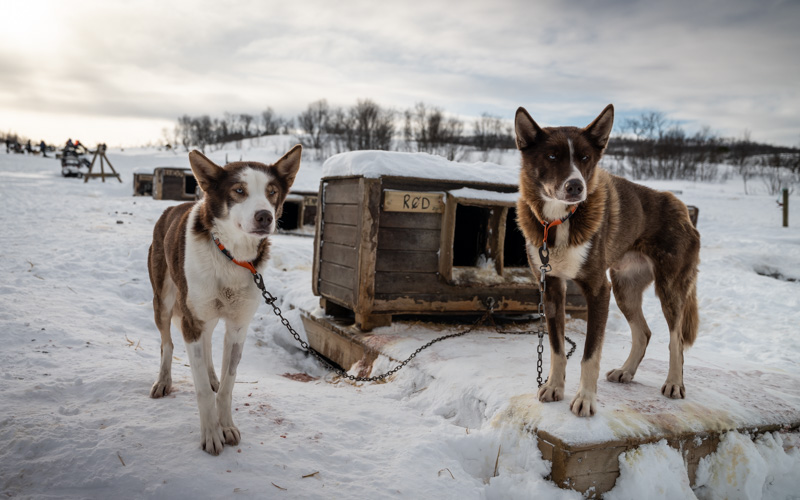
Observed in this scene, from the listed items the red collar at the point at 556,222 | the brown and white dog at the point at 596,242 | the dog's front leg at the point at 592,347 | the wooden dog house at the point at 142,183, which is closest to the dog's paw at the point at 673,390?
the brown and white dog at the point at 596,242

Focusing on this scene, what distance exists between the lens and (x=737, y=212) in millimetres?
19188

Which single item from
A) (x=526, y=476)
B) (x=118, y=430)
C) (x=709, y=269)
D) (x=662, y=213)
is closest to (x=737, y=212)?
(x=709, y=269)

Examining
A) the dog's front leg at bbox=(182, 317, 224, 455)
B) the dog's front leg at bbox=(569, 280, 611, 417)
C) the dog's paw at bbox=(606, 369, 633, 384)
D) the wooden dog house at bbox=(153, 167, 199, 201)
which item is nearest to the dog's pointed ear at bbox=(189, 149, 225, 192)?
the dog's front leg at bbox=(182, 317, 224, 455)

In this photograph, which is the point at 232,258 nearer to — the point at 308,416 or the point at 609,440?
the point at 308,416

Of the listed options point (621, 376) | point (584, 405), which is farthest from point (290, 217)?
point (584, 405)

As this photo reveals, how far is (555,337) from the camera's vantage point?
3127mm

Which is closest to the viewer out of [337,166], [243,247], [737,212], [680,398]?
[243,247]

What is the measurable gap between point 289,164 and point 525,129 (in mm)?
1458

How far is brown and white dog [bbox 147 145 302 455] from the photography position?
2.58 m

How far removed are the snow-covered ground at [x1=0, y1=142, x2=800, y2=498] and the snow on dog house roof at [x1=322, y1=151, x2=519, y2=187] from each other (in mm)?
202

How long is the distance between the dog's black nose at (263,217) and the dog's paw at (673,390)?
9.58 ft

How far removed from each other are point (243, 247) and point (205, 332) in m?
0.54

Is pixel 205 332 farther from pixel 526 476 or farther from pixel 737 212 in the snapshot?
pixel 737 212

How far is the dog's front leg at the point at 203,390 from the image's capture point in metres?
2.54
